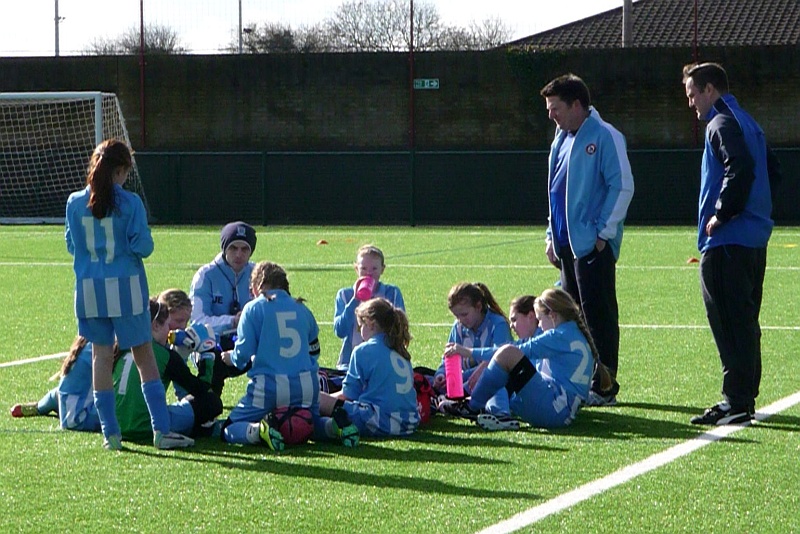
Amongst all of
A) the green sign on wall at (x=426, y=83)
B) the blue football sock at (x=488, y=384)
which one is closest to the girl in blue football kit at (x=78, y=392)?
the blue football sock at (x=488, y=384)

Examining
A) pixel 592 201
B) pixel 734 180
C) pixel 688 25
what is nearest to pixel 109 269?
pixel 592 201

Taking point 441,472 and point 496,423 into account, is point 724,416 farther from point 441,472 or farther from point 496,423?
point 441,472

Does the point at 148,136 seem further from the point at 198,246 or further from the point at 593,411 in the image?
the point at 593,411

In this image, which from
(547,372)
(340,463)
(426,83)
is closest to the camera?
(340,463)

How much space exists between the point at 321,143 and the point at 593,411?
26.2 m

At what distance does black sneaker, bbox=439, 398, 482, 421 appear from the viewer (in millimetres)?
7727

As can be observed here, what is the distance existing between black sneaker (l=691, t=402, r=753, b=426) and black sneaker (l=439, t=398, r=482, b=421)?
4.02 feet

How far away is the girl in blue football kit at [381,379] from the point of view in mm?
7168

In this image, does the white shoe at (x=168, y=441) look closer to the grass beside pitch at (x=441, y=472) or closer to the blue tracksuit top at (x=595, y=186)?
the grass beside pitch at (x=441, y=472)

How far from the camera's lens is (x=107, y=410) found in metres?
6.82

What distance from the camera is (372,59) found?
33.1 m

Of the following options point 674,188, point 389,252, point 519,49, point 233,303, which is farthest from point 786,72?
point 233,303

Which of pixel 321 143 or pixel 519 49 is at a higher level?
pixel 519 49

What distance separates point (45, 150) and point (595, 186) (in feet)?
90.5
